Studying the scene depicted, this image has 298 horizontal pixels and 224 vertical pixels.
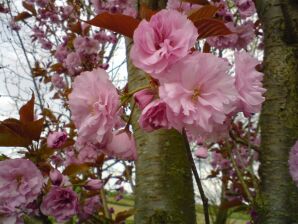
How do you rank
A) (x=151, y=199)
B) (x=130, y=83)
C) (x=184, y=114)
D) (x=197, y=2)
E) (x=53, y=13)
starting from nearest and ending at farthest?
(x=184, y=114), (x=197, y=2), (x=151, y=199), (x=130, y=83), (x=53, y=13)

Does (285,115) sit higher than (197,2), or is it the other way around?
(197,2)

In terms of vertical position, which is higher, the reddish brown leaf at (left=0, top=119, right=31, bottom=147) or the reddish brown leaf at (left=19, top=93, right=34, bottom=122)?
the reddish brown leaf at (left=19, top=93, right=34, bottom=122)

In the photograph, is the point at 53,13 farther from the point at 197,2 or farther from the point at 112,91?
the point at 112,91

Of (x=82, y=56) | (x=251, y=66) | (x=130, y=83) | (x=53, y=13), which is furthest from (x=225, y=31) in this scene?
(x=53, y=13)

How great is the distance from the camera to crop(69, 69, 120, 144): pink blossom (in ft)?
1.87

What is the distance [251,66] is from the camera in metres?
0.57

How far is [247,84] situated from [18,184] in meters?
0.57

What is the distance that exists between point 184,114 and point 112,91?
14 cm

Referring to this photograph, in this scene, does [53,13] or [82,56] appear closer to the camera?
[82,56]

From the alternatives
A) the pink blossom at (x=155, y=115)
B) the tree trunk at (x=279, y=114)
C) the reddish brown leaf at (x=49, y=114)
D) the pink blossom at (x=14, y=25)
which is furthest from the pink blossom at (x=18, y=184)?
the pink blossom at (x=14, y=25)

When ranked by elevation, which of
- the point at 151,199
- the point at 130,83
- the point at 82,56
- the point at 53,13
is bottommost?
the point at 151,199

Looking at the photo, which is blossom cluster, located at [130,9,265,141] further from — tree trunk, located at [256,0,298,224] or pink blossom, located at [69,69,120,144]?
tree trunk, located at [256,0,298,224]

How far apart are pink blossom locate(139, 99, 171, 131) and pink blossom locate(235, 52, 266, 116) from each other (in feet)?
0.39

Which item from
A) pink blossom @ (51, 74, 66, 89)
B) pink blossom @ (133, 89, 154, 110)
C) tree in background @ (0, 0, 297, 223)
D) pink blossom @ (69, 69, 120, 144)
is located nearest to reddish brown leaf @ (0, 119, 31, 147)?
tree in background @ (0, 0, 297, 223)
